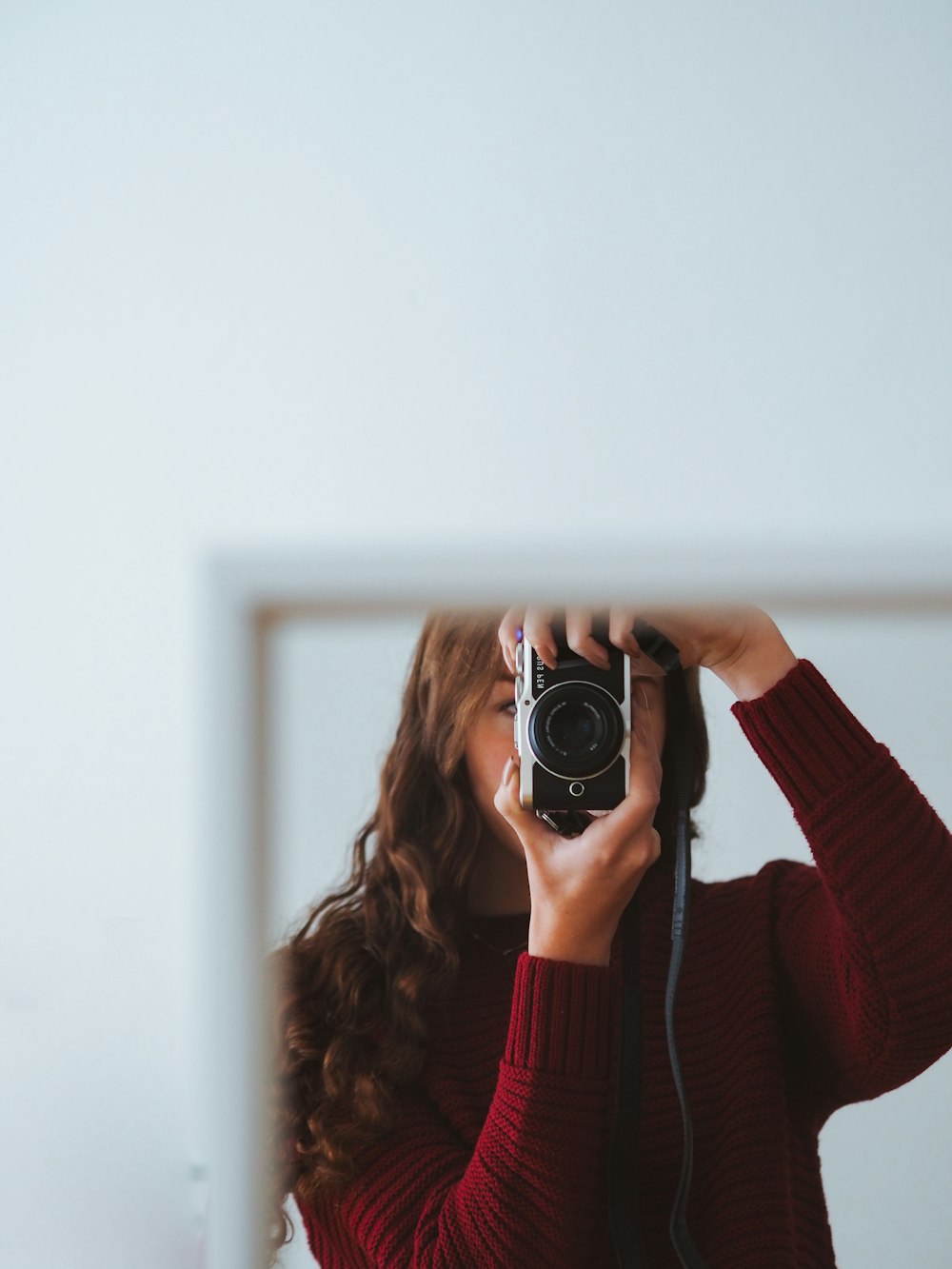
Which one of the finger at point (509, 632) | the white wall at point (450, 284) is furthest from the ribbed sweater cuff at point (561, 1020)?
the white wall at point (450, 284)

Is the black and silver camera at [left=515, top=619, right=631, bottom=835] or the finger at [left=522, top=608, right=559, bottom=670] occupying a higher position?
the finger at [left=522, top=608, right=559, bottom=670]

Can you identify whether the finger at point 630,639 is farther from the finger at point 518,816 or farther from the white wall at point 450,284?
the white wall at point 450,284

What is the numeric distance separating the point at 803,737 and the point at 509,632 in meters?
0.11

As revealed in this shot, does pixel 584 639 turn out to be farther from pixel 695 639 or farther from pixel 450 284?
pixel 450 284

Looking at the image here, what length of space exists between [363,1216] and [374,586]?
0.74 feet

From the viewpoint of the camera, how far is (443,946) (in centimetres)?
45

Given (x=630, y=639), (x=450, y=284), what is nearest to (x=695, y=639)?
(x=630, y=639)

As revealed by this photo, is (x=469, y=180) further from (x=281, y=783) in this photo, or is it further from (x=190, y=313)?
(x=281, y=783)

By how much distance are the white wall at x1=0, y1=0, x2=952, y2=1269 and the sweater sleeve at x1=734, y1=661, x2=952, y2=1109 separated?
0.56 ft

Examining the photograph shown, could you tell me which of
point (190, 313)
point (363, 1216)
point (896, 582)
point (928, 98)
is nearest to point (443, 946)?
point (363, 1216)

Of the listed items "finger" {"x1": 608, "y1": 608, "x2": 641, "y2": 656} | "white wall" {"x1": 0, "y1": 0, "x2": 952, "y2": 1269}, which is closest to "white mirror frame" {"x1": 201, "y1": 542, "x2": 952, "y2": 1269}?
"finger" {"x1": 608, "y1": 608, "x2": 641, "y2": 656}

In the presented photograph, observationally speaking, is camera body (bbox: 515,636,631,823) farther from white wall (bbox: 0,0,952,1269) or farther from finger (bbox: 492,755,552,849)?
white wall (bbox: 0,0,952,1269)

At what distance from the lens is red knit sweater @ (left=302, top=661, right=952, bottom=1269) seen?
41 cm

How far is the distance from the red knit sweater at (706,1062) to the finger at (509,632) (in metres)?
0.09
